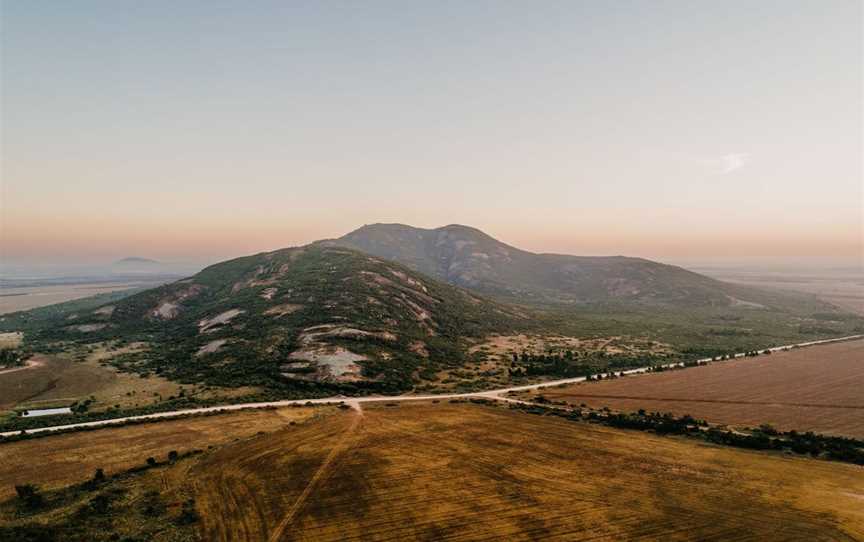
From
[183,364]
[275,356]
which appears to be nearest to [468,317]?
[275,356]

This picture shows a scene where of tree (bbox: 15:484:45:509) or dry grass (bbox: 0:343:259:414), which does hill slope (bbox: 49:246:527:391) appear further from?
Result: tree (bbox: 15:484:45:509)

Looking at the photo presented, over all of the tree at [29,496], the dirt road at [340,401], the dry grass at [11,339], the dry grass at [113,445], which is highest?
the dry grass at [11,339]

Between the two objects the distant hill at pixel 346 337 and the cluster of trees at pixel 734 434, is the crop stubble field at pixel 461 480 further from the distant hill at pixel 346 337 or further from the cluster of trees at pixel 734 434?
the distant hill at pixel 346 337

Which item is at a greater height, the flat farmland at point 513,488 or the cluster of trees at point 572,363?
the flat farmland at point 513,488

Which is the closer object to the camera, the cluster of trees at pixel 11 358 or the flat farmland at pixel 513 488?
the flat farmland at pixel 513 488

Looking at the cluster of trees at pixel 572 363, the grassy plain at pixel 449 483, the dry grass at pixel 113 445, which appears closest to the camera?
the grassy plain at pixel 449 483

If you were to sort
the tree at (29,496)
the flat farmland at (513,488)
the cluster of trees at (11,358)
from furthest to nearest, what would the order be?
the cluster of trees at (11,358) → the tree at (29,496) → the flat farmland at (513,488)

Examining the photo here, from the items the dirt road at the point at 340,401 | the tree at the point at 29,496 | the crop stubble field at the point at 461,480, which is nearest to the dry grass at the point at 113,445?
the crop stubble field at the point at 461,480
